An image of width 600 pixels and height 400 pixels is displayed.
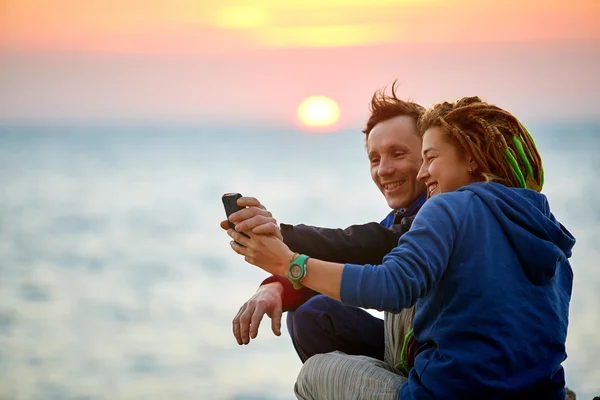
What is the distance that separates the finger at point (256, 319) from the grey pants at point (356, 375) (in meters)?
0.22

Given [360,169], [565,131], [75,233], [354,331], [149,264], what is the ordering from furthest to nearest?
[565,131] < [360,169] < [75,233] < [149,264] < [354,331]

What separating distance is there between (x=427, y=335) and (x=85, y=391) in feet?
17.9

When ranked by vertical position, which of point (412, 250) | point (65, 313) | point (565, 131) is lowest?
point (412, 250)

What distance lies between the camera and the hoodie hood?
2412mm

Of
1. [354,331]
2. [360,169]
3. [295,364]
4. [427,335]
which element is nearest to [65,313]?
[295,364]

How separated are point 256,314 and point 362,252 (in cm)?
40

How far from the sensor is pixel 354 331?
341 cm

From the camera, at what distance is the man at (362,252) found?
3086 mm

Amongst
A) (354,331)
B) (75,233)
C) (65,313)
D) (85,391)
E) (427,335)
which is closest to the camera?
(427,335)

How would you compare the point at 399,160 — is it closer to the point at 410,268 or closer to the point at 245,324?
the point at 245,324

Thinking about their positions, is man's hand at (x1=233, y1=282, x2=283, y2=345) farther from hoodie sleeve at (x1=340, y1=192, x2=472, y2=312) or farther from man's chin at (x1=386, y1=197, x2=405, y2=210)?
hoodie sleeve at (x1=340, y1=192, x2=472, y2=312)

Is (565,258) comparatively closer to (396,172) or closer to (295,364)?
(396,172)

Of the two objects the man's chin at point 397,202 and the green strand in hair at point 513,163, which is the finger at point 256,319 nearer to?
the man's chin at point 397,202

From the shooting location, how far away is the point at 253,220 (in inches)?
101
